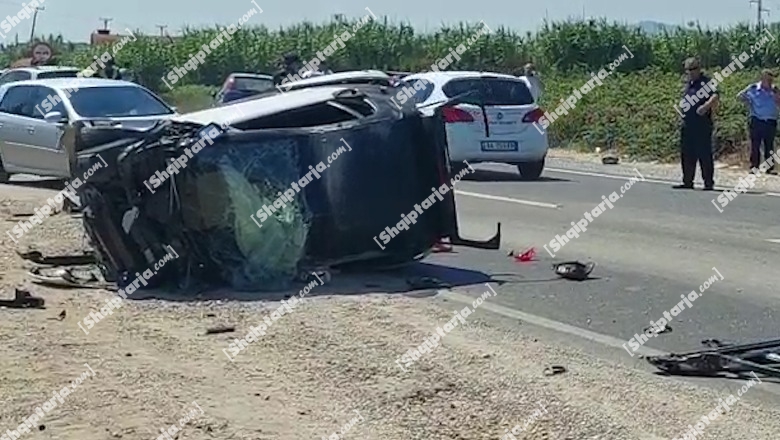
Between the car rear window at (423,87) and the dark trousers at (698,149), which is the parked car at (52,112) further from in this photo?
the dark trousers at (698,149)

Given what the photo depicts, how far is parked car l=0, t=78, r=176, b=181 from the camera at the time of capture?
1817 cm

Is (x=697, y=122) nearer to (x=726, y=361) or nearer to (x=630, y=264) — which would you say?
(x=630, y=264)

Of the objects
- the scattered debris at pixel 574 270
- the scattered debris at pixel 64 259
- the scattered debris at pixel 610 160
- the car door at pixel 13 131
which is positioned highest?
the scattered debris at pixel 64 259

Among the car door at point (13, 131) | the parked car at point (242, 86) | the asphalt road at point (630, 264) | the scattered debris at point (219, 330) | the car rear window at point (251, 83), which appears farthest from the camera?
the car rear window at point (251, 83)

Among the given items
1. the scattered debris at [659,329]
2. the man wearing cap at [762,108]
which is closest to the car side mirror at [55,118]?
the man wearing cap at [762,108]

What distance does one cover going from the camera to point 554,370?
807cm

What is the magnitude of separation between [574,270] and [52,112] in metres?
9.38

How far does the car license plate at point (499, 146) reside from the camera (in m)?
21.1

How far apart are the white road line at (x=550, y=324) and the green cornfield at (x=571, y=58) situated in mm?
16077

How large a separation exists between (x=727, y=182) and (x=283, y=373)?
14.3 meters

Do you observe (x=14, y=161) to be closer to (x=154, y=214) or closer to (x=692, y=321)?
(x=154, y=214)

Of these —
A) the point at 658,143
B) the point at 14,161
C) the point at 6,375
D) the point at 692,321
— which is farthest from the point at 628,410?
the point at 658,143

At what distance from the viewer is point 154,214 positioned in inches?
422

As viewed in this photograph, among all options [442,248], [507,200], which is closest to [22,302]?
[442,248]
